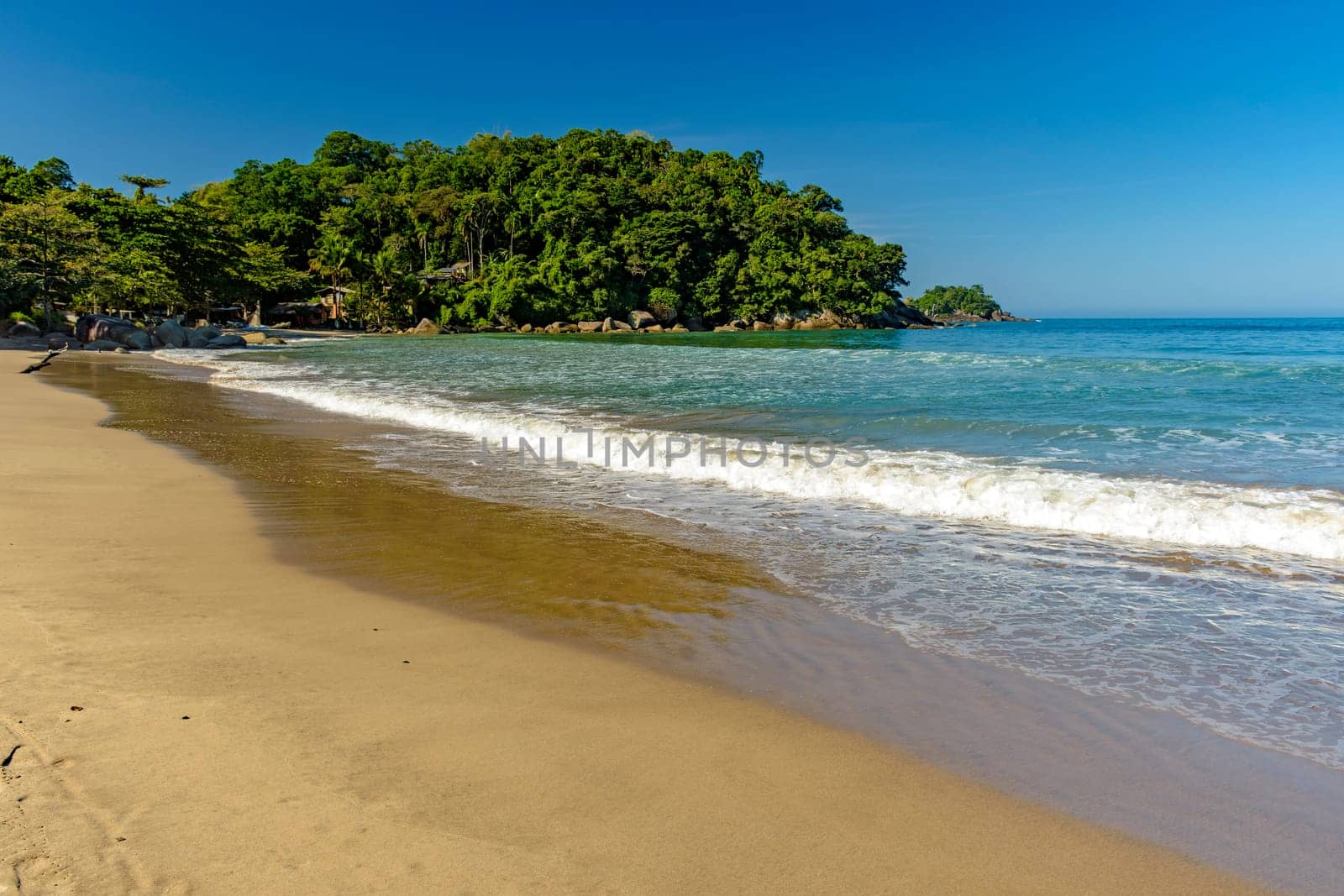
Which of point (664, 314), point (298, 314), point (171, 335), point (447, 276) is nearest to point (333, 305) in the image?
point (298, 314)

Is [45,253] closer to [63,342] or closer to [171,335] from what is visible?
[63,342]

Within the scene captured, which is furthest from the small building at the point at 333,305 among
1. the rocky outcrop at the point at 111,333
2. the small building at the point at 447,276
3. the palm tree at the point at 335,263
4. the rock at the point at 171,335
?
the rocky outcrop at the point at 111,333

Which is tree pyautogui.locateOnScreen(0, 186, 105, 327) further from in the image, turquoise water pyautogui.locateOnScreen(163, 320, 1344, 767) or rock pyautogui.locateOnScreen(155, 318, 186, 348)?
turquoise water pyautogui.locateOnScreen(163, 320, 1344, 767)

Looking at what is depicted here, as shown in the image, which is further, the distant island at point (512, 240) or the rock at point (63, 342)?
the distant island at point (512, 240)

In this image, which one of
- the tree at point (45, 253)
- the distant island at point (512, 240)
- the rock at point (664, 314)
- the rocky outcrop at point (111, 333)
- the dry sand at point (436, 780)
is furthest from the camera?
the rock at point (664, 314)

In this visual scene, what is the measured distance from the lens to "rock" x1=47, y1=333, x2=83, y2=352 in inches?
1181

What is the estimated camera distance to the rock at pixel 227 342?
120ft

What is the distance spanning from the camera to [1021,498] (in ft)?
21.6

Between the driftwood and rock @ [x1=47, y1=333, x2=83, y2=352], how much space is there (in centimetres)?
14

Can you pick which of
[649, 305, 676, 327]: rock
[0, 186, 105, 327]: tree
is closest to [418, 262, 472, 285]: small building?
[649, 305, 676, 327]: rock

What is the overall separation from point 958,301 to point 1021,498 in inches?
6878

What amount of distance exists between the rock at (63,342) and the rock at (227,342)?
16.8ft

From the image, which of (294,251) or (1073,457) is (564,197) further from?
(1073,457)

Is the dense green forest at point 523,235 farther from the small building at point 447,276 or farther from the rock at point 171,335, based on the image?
the rock at point 171,335
